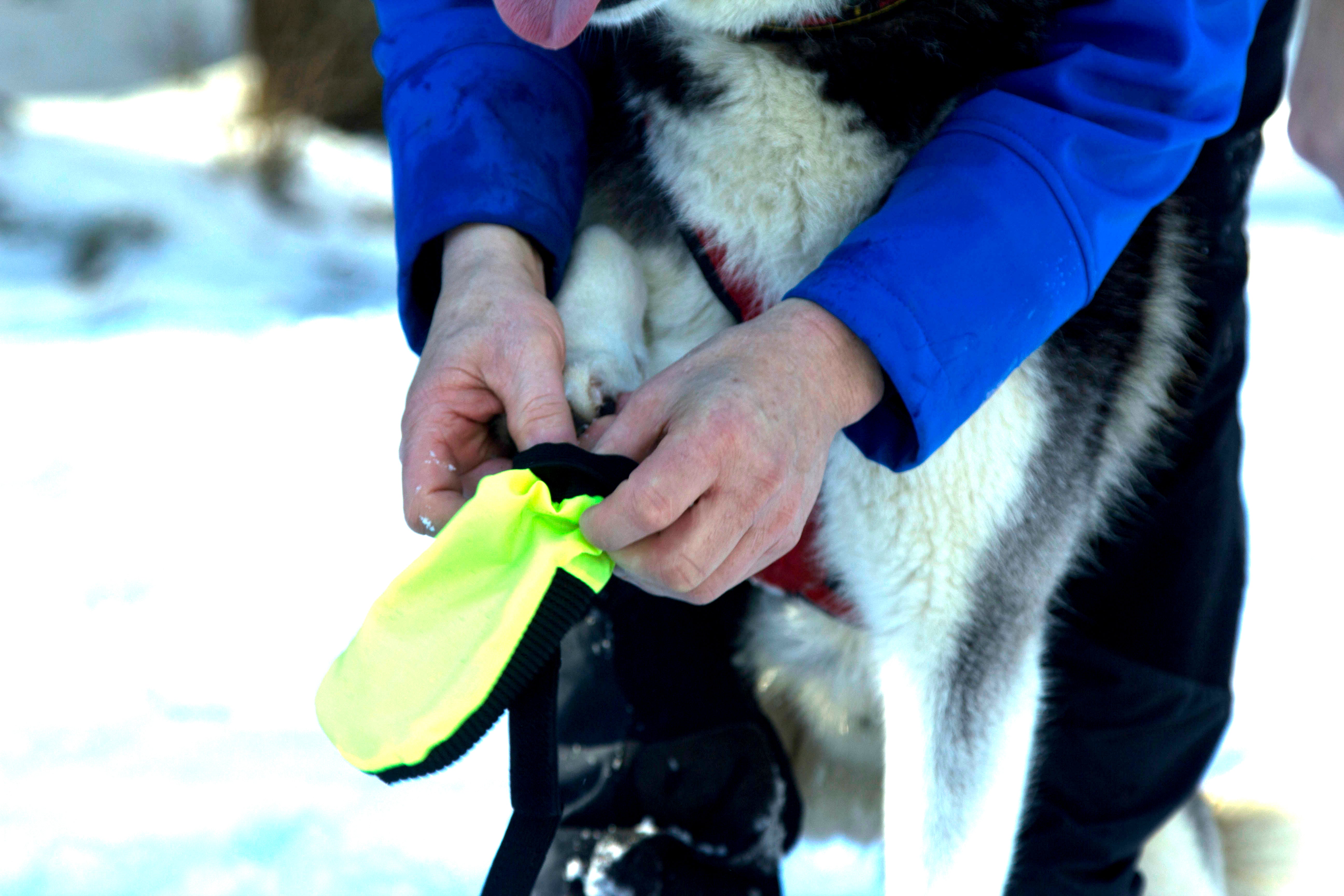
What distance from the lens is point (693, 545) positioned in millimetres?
721

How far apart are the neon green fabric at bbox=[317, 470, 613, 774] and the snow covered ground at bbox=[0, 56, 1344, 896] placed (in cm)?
74

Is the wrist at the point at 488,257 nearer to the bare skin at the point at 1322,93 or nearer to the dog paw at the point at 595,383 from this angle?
the dog paw at the point at 595,383

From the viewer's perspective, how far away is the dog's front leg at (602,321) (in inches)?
36.2

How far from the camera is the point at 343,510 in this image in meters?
2.33

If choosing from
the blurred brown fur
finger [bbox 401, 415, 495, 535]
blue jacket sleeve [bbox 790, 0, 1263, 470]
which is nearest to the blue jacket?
blue jacket sleeve [bbox 790, 0, 1263, 470]

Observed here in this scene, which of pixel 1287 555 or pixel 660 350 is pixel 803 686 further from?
pixel 1287 555

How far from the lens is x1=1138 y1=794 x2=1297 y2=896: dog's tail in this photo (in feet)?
4.56

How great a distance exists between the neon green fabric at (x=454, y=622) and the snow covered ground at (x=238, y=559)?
0.74 meters

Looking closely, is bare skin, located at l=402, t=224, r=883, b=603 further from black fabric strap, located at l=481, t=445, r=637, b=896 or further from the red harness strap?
the red harness strap

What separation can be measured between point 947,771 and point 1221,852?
2.43ft

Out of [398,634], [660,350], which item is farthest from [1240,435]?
[398,634]

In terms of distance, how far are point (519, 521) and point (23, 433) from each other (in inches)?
90.9

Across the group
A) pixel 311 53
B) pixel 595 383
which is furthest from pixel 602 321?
pixel 311 53

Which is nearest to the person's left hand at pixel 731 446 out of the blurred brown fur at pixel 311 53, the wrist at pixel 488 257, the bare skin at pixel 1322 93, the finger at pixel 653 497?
the finger at pixel 653 497
